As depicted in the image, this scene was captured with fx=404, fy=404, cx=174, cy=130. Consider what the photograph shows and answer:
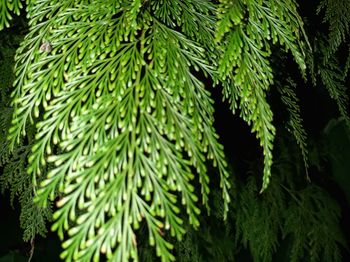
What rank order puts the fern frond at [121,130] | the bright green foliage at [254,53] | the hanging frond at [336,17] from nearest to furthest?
the fern frond at [121,130], the bright green foliage at [254,53], the hanging frond at [336,17]

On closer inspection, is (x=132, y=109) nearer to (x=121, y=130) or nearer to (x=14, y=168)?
(x=121, y=130)

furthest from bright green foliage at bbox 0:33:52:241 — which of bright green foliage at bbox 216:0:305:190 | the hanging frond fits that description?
the hanging frond

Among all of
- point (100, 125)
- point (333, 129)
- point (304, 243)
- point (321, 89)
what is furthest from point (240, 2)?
point (333, 129)

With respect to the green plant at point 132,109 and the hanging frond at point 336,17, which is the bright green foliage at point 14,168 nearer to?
the green plant at point 132,109

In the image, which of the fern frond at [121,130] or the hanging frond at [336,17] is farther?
the hanging frond at [336,17]

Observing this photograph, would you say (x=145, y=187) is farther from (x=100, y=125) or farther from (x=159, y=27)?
(x=159, y=27)

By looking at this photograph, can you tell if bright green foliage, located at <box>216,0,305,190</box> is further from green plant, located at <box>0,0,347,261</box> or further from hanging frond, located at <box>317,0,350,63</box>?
hanging frond, located at <box>317,0,350,63</box>

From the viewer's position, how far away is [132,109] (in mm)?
586

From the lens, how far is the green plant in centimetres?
53

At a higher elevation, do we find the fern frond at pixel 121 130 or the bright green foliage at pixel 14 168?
the fern frond at pixel 121 130

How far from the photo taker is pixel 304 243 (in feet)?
6.02

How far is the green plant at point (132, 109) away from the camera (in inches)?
20.9

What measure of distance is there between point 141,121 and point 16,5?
0.32 meters

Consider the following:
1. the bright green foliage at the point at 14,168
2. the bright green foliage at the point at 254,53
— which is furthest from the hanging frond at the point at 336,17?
the bright green foliage at the point at 14,168
